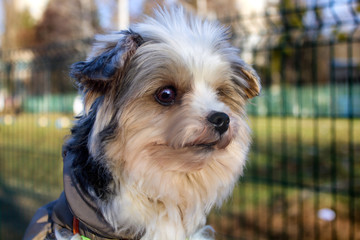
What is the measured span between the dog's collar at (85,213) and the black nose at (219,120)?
0.77 meters

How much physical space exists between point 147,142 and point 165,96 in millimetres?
272

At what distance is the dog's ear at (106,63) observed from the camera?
1765mm

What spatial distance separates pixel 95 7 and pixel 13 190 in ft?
69.9

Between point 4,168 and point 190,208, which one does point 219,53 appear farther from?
point 4,168

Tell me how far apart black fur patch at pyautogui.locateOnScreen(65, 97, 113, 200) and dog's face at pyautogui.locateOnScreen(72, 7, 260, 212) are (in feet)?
0.15

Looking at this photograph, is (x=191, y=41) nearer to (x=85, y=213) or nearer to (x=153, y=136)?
(x=153, y=136)

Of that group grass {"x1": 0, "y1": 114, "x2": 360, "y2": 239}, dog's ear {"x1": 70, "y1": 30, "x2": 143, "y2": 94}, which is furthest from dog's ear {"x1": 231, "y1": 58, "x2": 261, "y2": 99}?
grass {"x1": 0, "y1": 114, "x2": 360, "y2": 239}

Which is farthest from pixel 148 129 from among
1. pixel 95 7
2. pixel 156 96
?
pixel 95 7

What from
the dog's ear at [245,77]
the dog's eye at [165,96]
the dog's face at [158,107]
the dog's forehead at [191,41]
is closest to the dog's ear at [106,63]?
the dog's face at [158,107]

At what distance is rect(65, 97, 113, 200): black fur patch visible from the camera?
1.96m

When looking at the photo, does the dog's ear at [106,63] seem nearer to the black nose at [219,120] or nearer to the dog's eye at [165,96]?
the dog's eye at [165,96]

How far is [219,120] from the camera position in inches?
72.9

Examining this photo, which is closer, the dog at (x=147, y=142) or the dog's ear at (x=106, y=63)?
the dog's ear at (x=106, y=63)

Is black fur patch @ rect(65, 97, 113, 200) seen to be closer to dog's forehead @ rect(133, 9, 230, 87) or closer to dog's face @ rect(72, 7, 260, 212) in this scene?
dog's face @ rect(72, 7, 260, 212)
